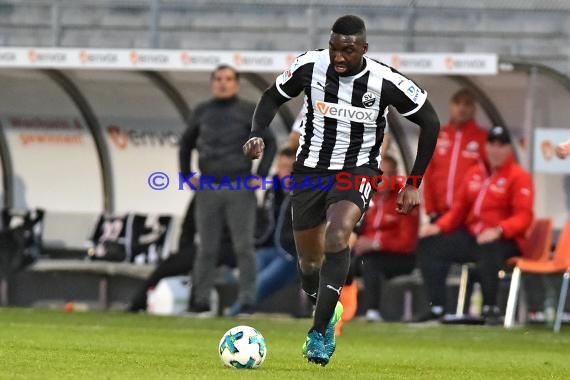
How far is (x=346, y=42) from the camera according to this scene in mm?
8227

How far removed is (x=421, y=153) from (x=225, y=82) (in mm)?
5525

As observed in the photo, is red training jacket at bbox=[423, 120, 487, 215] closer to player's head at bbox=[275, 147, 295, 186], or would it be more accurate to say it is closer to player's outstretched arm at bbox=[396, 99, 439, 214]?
player's head at bbox=[275, 147, 295, 186]

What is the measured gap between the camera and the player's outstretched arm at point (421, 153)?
8.50 metres

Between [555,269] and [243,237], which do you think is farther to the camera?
[243,237]

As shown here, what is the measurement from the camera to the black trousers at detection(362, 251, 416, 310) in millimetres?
14547

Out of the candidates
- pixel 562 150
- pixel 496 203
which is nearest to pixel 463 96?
pixel 496 203

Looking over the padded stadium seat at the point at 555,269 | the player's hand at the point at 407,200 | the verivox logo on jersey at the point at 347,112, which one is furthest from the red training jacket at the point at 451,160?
the player's hand at the point at 407,200

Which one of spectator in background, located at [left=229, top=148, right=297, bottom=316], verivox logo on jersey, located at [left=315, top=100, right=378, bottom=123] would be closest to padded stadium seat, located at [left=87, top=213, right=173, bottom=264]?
spectator in background, located at [left=229, top=148, right=297, bottom=316]

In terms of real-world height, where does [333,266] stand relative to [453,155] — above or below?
below

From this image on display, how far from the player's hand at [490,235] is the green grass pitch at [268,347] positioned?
2.75 ft

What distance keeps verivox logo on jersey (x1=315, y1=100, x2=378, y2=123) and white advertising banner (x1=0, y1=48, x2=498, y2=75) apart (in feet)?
18.4

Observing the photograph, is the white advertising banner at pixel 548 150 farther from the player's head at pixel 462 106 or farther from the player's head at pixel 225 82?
the player's head at pixel 225 82

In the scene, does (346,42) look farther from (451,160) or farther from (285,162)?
(451,160)

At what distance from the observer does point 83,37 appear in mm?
17328
